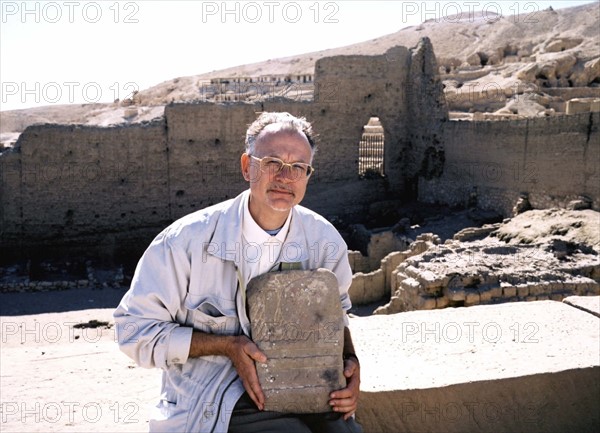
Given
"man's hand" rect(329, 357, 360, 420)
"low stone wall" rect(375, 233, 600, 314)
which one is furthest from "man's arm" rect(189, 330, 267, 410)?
"low stone wall" rect(375, 233, 600, 314)

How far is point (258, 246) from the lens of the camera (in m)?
2.83

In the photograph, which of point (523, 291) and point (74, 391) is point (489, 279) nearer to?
point (523, 291)

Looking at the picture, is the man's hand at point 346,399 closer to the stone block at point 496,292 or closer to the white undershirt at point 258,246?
the white undershirt at point 258,246

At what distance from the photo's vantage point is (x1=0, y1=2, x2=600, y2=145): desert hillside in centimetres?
2567

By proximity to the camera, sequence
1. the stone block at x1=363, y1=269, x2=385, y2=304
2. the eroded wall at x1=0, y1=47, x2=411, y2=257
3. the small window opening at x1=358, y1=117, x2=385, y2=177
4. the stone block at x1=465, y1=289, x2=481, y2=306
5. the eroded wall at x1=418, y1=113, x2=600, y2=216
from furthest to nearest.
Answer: the small window opening at x1=358, y1=117, x2=385, y2=177
the eroded wall at x1=0, y1=47, x2=411, y2=257
the eroded wall at x1=418, y1=113, x2=600, y2=216
the stone block at x1=363, y1=269, x2=385, y2=304
the stone block at x1=465, y1=289, x2=481, y2=306

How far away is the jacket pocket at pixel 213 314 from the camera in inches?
106

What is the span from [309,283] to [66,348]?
5814 mm

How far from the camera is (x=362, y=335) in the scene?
3779mm

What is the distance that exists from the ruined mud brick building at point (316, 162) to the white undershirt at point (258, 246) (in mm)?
11523

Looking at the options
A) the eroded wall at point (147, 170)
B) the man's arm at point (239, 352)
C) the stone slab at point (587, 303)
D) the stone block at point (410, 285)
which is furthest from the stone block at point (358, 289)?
the man's arm at point (239, 352)

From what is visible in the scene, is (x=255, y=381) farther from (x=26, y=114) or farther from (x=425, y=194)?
(x=26, y=114)

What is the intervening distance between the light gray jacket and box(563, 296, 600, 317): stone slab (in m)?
2.38

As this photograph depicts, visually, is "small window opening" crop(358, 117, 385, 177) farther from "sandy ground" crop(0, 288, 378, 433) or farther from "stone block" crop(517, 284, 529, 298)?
"sandy ground" crop(0, 288, 378, 433)

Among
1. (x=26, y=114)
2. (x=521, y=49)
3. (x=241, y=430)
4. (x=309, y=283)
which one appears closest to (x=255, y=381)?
(x=241, y=430)
